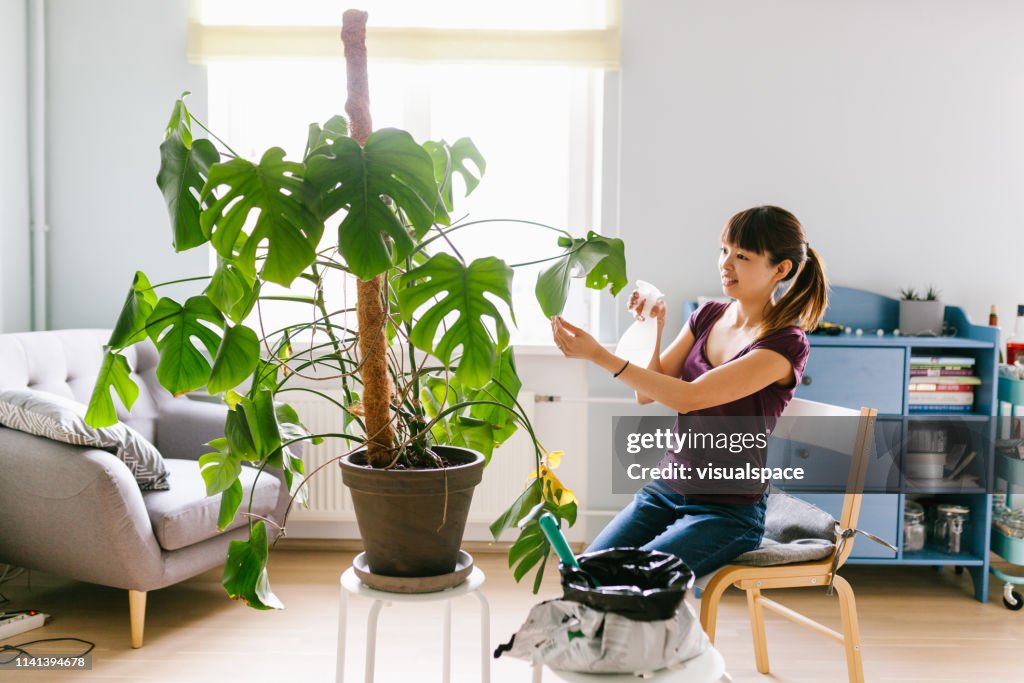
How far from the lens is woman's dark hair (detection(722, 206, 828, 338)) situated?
1879 millimetres

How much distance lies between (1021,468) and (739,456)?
160cm

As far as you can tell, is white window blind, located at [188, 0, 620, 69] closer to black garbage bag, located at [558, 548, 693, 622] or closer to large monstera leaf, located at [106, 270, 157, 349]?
large monstera leaf, located at [106, 270, 157, 349]

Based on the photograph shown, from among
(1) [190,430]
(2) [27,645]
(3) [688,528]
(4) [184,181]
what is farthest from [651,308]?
(2) [27,645]

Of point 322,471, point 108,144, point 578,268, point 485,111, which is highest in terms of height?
point 485,111

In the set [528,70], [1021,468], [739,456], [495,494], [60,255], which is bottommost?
[495,494]

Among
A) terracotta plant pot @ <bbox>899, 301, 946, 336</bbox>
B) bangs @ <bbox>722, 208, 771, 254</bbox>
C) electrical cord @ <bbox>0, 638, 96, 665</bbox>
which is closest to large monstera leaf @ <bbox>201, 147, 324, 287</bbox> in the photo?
bangs @ <bbox>722, 208, 771, 254</bbox>

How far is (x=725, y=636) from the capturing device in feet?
8.34

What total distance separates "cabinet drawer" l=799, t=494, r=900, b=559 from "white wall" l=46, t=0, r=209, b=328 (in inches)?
97.9

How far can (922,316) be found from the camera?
3.01 metres

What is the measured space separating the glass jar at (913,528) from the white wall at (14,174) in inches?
130

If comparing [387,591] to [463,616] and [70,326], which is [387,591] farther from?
[70,326]

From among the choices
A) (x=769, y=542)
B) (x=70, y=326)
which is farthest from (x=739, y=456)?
(x=70, y=326)

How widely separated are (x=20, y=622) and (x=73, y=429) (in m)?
0.64

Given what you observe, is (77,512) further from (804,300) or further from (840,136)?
(840,136)
